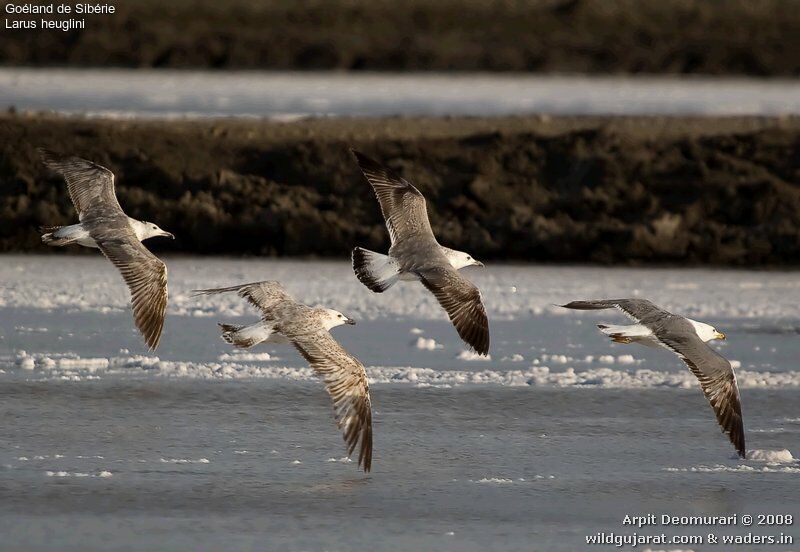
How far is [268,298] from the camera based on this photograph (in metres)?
10.8

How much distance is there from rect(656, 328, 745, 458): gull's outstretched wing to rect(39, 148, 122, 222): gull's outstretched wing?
4302 mm

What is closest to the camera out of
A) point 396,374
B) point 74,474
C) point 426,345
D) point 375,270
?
point 74,474

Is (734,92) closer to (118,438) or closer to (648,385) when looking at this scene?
(648,385)

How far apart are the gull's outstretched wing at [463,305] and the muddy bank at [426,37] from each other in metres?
20.4

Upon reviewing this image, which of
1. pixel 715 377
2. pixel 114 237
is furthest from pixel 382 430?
pixel 114 237

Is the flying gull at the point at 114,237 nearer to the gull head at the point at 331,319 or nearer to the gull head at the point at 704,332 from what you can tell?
the gull head at the point at 331,319

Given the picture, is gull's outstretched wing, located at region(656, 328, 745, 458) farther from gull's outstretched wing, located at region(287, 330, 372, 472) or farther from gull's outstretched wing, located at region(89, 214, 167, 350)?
gull's outstretched wing, located at region(89, 214, 167, 350)

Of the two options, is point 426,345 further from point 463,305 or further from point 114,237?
point 114,237

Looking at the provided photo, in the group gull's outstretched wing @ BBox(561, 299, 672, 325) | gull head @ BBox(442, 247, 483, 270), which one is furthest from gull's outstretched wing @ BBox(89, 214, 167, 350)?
gull's outstretched wing @ BBox(561, 299, 672, 325)

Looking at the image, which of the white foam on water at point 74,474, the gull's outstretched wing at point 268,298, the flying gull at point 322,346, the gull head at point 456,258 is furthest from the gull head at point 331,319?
the white foam on water at point 74,474

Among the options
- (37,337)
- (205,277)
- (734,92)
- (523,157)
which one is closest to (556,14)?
(734,92)

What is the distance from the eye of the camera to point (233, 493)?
9.20 metres

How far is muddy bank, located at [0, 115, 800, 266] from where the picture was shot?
60.7ft

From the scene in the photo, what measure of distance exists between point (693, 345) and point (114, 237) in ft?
13.7
